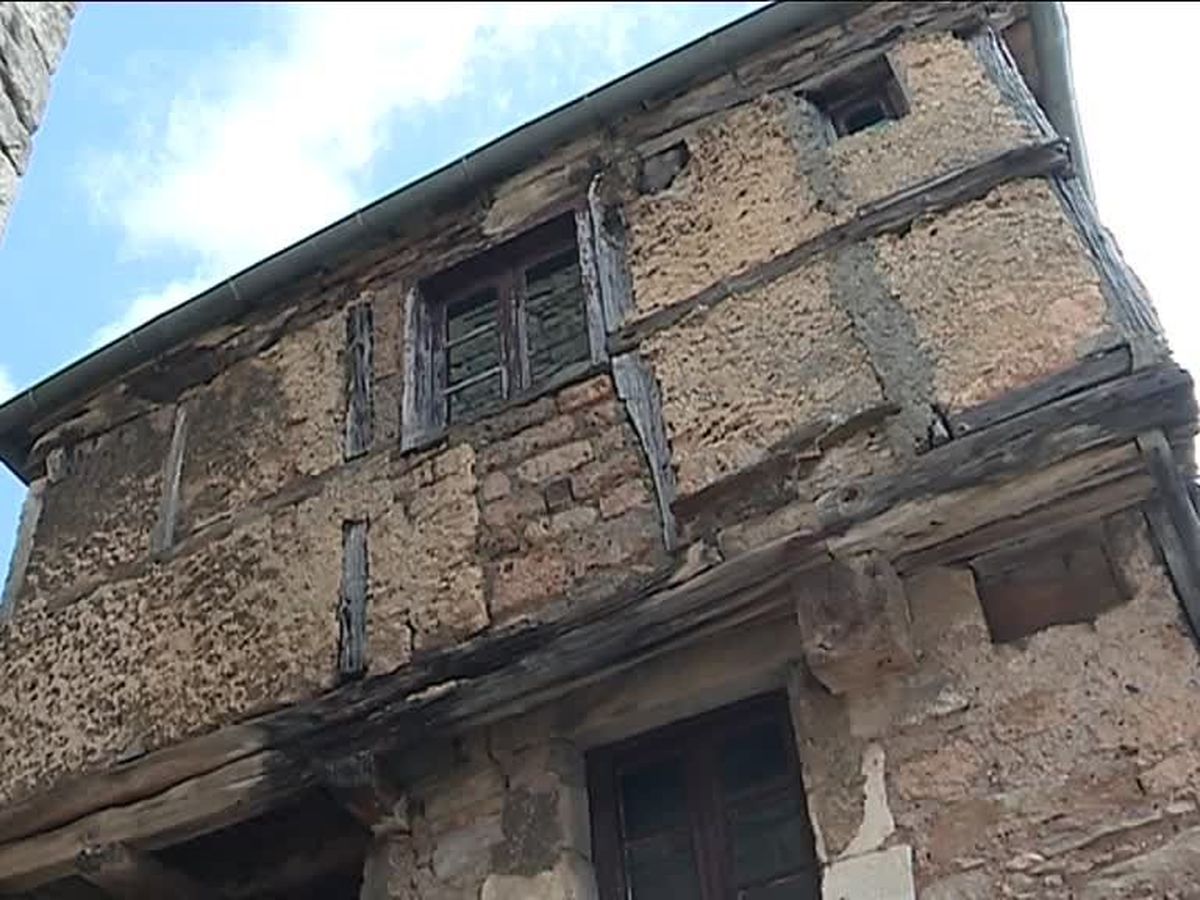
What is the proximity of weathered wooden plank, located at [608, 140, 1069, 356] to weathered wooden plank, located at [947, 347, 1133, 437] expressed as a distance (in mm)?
807

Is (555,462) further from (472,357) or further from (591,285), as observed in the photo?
(472,357)

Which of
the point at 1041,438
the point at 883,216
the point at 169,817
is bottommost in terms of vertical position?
the point at 169,817

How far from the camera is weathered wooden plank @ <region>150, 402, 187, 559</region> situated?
5.17 metres

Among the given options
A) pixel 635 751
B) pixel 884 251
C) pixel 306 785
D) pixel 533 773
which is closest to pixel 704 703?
pixel 635 751

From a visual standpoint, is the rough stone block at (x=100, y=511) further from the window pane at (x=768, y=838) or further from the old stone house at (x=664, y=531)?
the window pane at (x=768, y=838)

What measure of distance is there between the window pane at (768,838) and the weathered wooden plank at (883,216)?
161 cm

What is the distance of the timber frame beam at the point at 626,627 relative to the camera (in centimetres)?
339

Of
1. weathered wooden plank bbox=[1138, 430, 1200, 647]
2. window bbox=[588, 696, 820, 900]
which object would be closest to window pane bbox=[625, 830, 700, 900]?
window bbox=[588, 696, 820, 900]

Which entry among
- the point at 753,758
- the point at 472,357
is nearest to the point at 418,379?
the point at 472,357

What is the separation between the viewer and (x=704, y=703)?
3816 mm

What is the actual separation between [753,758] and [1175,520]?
3.96 ft

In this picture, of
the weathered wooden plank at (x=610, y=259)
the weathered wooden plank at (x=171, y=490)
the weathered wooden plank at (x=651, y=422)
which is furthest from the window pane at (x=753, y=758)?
the weathered wooden plank at (x=171, y=490)

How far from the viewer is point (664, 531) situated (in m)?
4.07

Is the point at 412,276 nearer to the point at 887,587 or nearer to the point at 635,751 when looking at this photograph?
the point at 635,751
